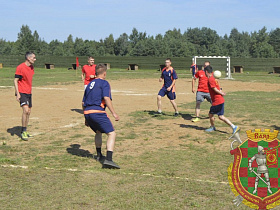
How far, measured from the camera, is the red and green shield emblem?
530cm

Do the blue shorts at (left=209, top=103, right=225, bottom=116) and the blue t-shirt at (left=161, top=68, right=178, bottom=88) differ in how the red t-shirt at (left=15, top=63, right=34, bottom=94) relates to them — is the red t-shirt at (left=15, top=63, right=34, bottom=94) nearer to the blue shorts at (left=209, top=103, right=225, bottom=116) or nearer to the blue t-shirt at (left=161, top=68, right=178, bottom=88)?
the blue shorts at (left=209, top=103, right=225, bottom=116)

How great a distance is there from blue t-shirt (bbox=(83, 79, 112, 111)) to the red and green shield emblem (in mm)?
2598

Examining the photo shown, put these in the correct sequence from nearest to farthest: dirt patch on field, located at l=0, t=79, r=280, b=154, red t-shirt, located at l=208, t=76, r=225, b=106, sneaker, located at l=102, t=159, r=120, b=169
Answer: sneaker, located at l=102, t=159, r=120, b=169 < dirt patch on field, located at l=0, t=79, r=280, b=154 < red t-shirt, located at l=208, t=76, r=225, b=106

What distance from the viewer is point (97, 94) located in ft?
22.9

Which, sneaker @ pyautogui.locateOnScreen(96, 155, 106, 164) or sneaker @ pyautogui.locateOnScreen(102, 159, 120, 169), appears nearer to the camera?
sneaker @ pyautogui.locateOnScreen(102, 159, 120, 169)

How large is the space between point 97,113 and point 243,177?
2.78 meters

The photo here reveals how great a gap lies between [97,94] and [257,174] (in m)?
3.10

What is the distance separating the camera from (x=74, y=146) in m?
8.53

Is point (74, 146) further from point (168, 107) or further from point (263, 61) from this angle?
point (263, 61)

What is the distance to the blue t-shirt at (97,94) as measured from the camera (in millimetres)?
6961

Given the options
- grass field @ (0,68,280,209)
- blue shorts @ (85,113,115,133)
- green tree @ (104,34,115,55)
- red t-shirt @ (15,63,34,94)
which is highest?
green tree @ (104,34,115,55)

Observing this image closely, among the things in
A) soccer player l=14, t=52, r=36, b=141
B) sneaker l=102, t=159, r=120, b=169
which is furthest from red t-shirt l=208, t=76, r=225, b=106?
soccer player l=14, t=52, r=36, b=141

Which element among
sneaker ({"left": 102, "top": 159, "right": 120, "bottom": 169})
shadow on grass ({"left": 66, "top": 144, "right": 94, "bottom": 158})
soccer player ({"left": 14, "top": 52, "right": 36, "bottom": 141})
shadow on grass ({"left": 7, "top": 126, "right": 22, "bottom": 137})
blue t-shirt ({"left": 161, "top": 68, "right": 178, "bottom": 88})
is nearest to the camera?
sneaker ({"left": 102, "top": 159, "right": 120, "bottom": 169})

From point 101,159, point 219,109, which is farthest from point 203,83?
point 101,159
